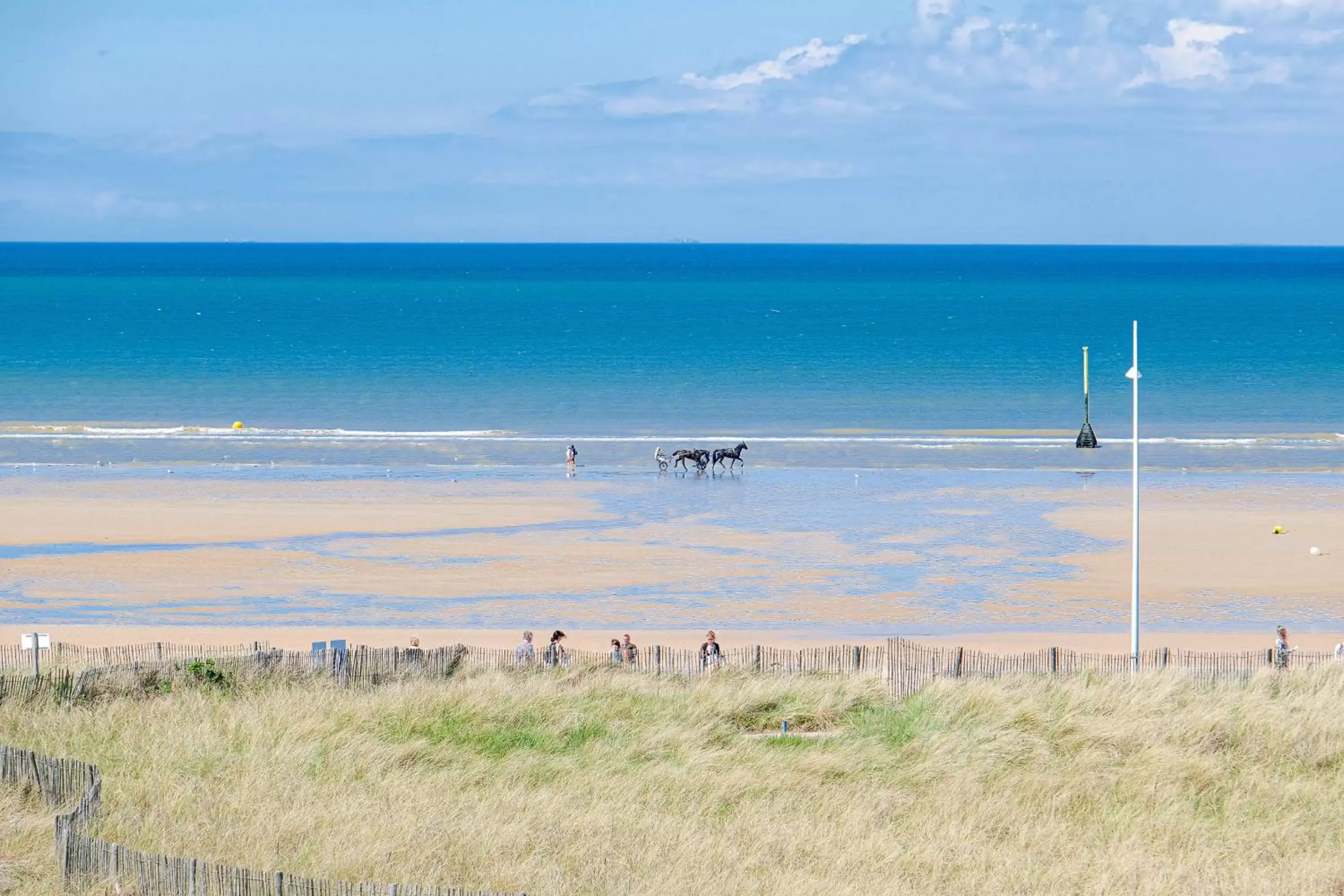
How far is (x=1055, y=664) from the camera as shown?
2159 cm

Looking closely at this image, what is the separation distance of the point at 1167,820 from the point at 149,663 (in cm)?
1251

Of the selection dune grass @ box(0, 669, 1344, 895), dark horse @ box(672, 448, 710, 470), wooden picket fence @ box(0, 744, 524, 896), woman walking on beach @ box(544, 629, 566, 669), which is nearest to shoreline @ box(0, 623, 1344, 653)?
woman walking on beach @ box(544, 629, 566, 669)

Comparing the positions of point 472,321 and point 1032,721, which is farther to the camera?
point 472,321

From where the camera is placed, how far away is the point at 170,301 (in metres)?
157

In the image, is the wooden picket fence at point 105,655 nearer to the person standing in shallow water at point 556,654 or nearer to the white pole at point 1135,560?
the person standing in shallow water at point 556,654

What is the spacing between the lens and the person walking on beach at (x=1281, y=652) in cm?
2202

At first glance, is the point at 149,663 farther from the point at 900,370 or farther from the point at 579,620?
the point at 900,370

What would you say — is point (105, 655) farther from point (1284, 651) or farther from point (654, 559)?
point (1284, 651)

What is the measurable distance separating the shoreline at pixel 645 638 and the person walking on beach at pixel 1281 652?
2023 mm

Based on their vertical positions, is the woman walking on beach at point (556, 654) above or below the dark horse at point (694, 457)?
below

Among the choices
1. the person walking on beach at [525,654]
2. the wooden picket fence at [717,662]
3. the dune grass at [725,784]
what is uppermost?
the person walking on beach at [525,654]

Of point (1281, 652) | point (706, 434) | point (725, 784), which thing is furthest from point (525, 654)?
point (706, 434)

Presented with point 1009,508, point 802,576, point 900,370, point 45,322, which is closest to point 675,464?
point 1009,508

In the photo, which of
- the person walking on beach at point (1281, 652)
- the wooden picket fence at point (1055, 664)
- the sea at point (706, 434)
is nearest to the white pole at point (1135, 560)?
the wooden picket fence at point (1055, 664)
